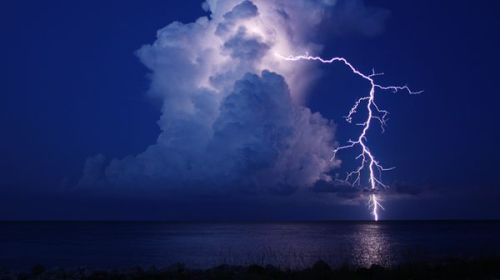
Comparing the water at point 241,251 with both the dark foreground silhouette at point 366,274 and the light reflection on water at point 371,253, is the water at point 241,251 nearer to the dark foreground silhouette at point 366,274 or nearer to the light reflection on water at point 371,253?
the light reflection on water at point 371,253

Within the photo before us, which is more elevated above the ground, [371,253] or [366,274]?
[366,274]

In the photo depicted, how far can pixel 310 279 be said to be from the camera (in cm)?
1681

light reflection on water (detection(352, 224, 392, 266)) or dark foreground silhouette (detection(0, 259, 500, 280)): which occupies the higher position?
dark foreground silhouette (detection(0, 259, 500, 280))

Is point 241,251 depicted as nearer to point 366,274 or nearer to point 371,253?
point 371,253

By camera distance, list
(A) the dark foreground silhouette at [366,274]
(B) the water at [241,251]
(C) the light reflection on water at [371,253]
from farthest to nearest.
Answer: (B) the water at [241,251] → (C) the light reflection on water at [371,253] → (A) the dark foreground silhouette at [366,274]

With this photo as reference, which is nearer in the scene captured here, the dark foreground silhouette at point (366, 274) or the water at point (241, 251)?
the dark foreground silhouette at point (366, 274)

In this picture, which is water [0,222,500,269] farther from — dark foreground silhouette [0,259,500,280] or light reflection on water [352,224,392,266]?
dark foreground silhouette [0,259,500,280]

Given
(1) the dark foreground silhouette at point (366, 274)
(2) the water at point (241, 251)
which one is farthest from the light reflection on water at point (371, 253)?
(1) the dark foreground silhouette at point (366, 274)

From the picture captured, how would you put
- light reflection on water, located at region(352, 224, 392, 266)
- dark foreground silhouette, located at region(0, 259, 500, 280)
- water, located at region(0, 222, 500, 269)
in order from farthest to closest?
water, located at region(0, 222, 500, 269) < light reflection on water, located at region(352, 224, 392, 266) < dark foreground silhouette, located at region(0, 259, 500, 280)

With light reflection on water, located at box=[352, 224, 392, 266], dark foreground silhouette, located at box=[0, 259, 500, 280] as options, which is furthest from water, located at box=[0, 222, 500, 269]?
dark foreground silhouette, located at box=[0, 259, 500, 280]

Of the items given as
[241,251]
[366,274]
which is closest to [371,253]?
[241,251]

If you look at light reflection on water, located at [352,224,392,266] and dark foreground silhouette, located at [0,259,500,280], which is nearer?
dark foreground silhouette, located at [0,259,500,280]

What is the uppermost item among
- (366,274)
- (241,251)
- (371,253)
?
(366,274)

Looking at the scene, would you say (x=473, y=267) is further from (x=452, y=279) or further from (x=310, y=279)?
(x=310, y=279)
